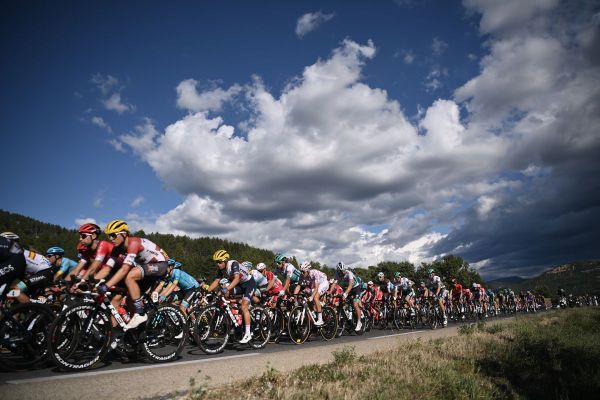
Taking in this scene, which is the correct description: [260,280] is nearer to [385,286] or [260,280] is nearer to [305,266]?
[305,266]

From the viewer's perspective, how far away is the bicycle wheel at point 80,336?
18.0 ft

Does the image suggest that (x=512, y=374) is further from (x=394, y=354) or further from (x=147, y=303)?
(x=147, y=303)

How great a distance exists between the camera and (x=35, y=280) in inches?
289

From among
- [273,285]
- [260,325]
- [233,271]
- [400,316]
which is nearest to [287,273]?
[273,285]

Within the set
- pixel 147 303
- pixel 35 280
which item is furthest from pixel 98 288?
pixel 35 280

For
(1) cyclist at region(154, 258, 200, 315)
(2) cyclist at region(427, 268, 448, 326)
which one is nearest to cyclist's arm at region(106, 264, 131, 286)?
(1) cyclist at region(154, 258, 200, 315)

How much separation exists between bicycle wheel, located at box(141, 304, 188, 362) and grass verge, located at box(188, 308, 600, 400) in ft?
7.30

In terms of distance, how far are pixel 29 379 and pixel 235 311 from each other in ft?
13.5

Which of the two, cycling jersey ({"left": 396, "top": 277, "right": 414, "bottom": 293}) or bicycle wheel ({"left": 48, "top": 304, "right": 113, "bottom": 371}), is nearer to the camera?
bicycle wheel ({"left": 48, "top": 304, "right": 113, "bottom": 371})

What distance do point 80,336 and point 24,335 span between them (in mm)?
1096

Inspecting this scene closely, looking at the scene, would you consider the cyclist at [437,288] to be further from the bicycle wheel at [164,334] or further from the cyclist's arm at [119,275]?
the cyclist's arm at [119,275]

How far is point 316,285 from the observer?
1060 cm

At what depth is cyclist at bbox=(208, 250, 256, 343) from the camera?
821 cm

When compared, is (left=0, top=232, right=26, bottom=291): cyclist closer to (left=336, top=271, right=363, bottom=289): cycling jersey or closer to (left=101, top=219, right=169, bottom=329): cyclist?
(left=101, top=219, right=169, bottom=329): cyclist
